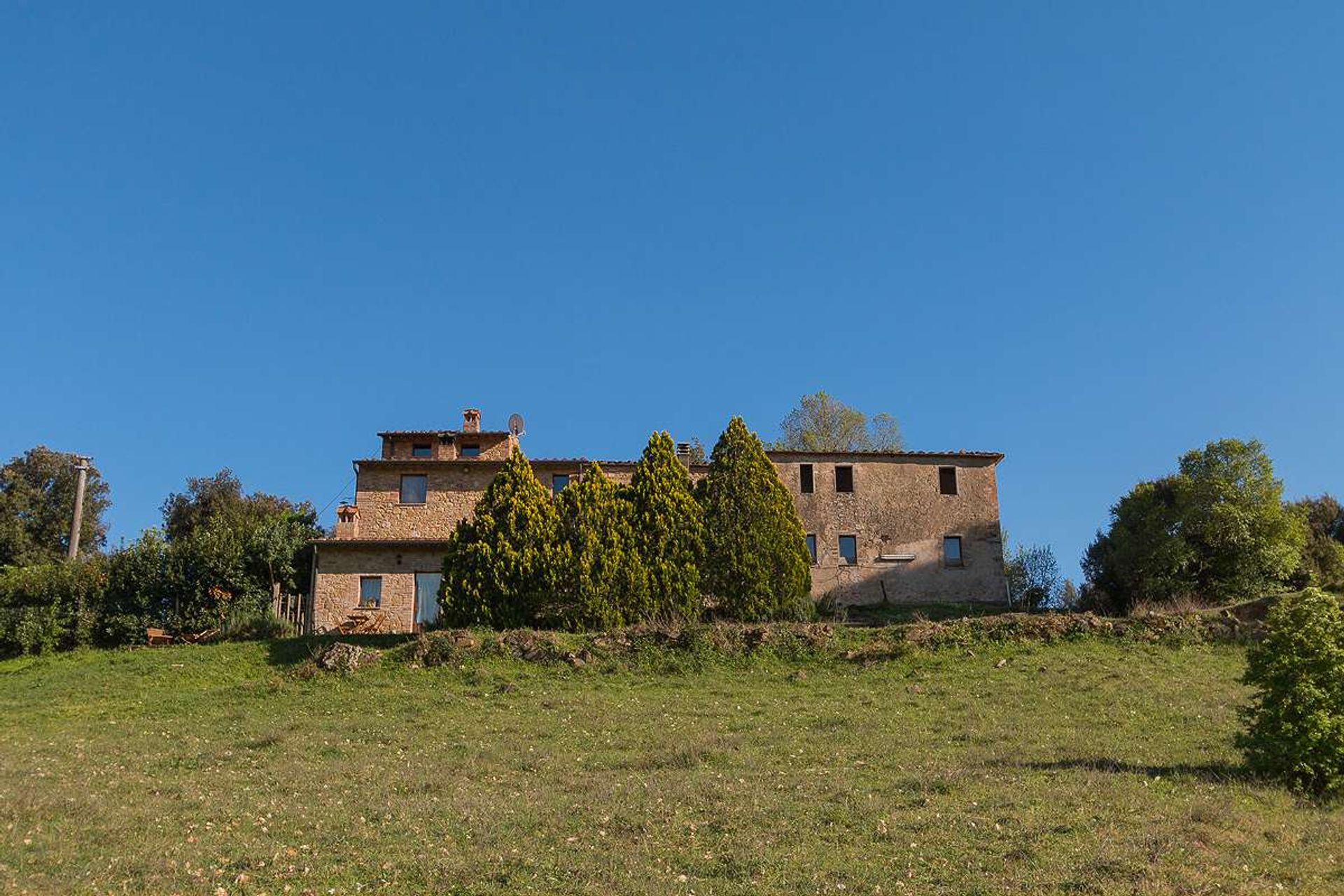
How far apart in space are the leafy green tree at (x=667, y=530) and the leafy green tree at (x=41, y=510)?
3817 cm

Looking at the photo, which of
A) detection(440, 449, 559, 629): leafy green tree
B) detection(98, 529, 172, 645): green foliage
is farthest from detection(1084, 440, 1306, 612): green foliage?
detection(98, 529, 172, 645): green foliage

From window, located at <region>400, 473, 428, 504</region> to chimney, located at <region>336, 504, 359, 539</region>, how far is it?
243 centimetres

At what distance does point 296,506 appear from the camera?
66.6m

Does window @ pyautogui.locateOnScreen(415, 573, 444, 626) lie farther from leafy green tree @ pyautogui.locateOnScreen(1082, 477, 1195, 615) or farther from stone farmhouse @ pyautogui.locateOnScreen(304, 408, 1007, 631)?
leafy green tree @ pyautogui.locateOnScreen(1082, 477, 1195, 615)

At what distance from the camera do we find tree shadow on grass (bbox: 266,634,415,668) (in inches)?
1393

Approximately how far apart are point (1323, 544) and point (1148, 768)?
4185 centimetres

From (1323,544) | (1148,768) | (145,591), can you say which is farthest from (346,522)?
(1323,544)

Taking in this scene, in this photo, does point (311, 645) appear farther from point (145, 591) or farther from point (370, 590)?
point (145, 591)

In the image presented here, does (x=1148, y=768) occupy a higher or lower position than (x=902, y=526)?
lower

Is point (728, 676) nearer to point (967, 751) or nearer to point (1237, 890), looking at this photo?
point (967, 751)

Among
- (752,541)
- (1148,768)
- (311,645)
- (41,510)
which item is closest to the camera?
(1148,768)

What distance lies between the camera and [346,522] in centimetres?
4756

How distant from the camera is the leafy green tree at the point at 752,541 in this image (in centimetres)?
4075

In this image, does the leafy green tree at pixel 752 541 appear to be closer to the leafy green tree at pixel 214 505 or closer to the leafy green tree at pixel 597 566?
the leafy green tree at pixel 597 566
